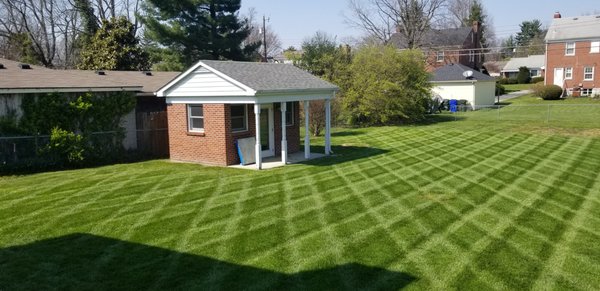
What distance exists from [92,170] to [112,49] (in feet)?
63.9

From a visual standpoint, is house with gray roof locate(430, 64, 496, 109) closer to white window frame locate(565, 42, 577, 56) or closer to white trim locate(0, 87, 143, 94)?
white window frame locate(565, 42, 577, 56)

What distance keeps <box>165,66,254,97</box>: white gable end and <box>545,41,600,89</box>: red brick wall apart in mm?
42938

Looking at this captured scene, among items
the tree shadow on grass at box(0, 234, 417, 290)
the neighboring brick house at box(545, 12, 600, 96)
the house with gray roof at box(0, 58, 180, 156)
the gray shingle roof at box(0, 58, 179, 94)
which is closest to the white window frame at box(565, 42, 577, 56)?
the neighboring brick house at box(545, 12, 600, 96)

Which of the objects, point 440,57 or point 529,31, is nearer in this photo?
point 440,57

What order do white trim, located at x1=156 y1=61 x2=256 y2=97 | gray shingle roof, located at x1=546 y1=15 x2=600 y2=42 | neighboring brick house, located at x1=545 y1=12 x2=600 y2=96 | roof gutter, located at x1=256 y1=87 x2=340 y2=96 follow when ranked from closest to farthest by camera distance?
white trim, located at x1=156 y1=61 x2=256 y2=97 → roof gutter, located at x1=256 y1=87 x2=340 y2=96 → neighboring brick house, located at x1=545 y1=12 x2=600 y2=96 → gray shingle roof, located at x1=546 y1=15 x2=600 y2=42

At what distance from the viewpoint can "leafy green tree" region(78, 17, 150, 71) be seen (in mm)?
31828

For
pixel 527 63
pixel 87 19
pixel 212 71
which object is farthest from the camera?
pixel 527 63

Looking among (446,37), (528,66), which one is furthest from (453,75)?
(528,66)

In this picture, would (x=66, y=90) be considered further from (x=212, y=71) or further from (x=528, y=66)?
(x=528, y=66)

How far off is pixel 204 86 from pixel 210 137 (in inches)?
63.0

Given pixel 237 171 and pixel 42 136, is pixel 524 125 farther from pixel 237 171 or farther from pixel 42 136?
pixel 42 136

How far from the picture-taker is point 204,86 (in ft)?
49.2

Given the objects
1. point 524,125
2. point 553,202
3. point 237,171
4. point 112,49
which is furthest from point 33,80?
point 524,125

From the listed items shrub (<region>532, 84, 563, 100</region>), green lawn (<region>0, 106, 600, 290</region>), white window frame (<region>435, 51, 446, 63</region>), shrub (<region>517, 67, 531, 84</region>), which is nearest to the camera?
green lawn (<region>0, 106, 600, 290</region>)
